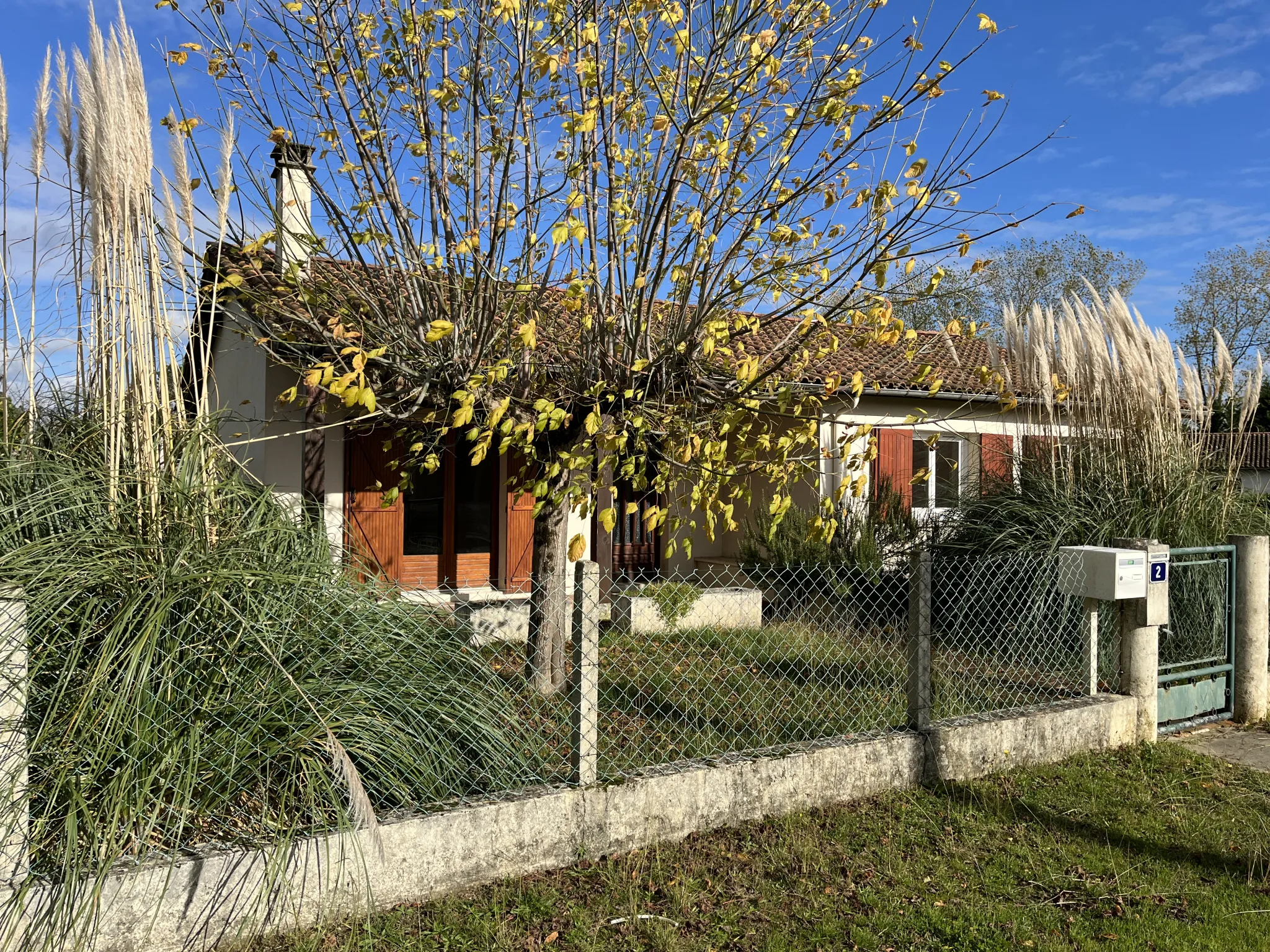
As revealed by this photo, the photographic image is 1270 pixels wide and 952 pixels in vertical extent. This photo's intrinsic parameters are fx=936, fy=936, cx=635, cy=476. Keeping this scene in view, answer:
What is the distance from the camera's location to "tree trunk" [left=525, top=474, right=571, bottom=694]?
15.7ft

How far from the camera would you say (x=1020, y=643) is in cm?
658

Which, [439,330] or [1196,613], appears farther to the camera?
[1196,613]

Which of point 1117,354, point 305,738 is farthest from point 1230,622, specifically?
point 305,738

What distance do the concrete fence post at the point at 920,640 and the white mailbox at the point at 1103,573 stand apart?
1560 mm

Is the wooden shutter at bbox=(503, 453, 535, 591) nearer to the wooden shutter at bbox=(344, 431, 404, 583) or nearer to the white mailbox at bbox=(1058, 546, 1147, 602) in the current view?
the wooden shutter at bbox=(344, 431, 404, 583)

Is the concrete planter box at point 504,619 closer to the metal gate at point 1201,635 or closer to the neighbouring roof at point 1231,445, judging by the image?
the metal gate at point 1201,635

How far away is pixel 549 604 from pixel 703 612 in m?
3.58

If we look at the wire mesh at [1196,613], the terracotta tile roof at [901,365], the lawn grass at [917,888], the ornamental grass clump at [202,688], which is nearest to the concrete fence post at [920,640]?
the lawn grass at [917,888]

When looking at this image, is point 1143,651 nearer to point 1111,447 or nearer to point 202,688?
point 1111,447

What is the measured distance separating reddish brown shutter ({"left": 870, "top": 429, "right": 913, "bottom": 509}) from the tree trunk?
598cm

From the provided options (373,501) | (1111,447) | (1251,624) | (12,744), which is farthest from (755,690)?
(373,501)

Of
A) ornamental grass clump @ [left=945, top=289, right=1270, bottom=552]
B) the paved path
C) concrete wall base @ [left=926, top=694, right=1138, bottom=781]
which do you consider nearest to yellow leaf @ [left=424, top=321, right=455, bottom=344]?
concrete wall base @ [left=926, top=694, right=1138, bottom=781]

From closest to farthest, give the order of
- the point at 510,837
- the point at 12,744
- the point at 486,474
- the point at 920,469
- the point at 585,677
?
the point at 12,744 < the point at 510,837 < the point at 585,677 < the point at 486,474 < the point at 920,469

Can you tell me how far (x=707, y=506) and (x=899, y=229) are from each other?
171 centimetres
